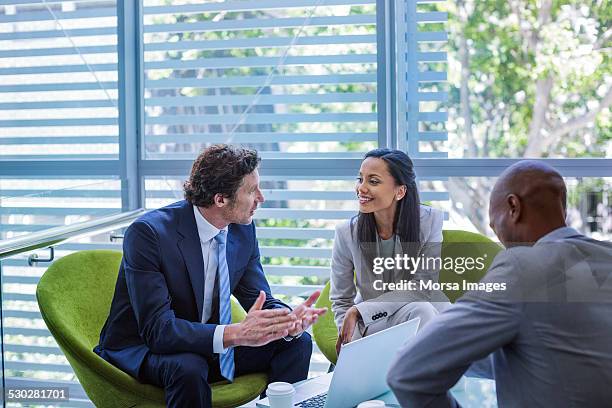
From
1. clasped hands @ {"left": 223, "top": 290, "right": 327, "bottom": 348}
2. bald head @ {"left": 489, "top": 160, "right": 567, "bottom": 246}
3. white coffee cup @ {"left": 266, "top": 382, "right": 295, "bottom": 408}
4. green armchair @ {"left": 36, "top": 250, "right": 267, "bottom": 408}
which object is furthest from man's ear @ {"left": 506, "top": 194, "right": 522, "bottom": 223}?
green armchair @ {"left": 36, "top": 250, "right": 267, "bottom": 408}

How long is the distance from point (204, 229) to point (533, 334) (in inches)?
60.3

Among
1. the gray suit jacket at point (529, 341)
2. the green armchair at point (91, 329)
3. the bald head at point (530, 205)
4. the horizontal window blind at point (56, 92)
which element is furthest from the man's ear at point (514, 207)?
the horizontal window blind at point (56, 92)

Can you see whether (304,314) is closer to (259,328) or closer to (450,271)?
(259,328)

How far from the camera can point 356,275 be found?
3.23 metres

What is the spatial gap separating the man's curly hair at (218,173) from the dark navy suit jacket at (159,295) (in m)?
0.07

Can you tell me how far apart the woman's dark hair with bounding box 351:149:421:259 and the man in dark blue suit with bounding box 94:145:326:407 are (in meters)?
0.43

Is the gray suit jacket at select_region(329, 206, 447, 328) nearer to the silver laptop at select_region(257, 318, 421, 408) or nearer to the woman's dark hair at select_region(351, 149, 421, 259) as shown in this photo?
the woman's dark hair at select_region(351, 149, 421, 259)

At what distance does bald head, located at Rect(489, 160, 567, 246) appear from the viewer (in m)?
1.75

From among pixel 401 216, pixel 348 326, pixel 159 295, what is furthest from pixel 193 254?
pixel 401 216

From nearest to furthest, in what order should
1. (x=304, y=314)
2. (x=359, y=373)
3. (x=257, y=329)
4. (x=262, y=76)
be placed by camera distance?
1. (x=359, y=373)
2. (x=257, y=329)
3. (x=304, y=314)
4. (x=262, y=76)

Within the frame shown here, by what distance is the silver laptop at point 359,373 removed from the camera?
85.2 inches

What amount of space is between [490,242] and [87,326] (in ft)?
5.25

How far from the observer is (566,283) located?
1669mm

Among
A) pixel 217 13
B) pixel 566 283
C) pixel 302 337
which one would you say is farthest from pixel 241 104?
pixel 566 283
